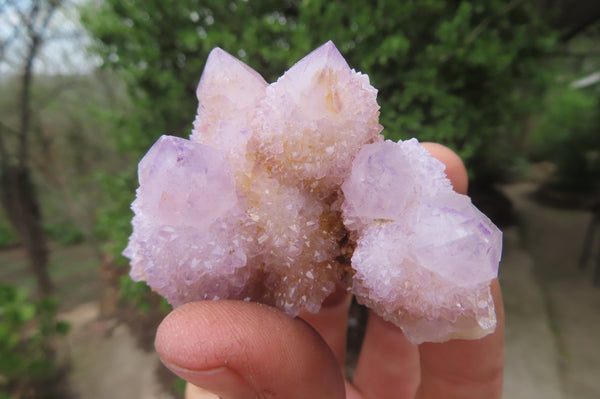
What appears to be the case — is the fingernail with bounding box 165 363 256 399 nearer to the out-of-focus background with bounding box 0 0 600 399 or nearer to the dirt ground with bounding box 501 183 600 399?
the out-of-focus background with bounding box 0 0 600 399

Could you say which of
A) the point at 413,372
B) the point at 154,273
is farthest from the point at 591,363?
the point at 154,273

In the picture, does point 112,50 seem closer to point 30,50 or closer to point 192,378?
point 30,50

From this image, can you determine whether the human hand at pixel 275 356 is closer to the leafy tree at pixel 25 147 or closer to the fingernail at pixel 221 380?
the fingernail at pixel 221 380

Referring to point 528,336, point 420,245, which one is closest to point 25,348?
point 420,245

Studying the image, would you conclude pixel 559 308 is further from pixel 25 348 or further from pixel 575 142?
pixel 25 348

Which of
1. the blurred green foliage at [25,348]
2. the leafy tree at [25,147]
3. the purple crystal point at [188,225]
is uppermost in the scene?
the leafy tree at [25,147]

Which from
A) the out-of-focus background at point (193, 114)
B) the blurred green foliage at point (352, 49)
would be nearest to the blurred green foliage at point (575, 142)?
the out-of-focus background at point (193, 114)

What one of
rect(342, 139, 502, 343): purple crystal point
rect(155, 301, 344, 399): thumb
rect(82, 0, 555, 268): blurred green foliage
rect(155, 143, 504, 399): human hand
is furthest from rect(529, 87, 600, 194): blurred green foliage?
rect(155, 301, 344, 399): thumb

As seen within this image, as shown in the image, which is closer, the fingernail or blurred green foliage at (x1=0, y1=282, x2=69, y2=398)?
the fingernail
